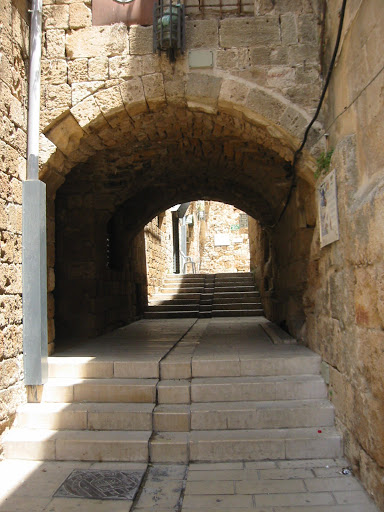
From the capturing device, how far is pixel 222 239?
20156 millimetres

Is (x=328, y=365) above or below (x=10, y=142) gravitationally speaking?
below

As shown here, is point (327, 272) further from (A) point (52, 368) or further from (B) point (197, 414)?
(A) point (52, 368)

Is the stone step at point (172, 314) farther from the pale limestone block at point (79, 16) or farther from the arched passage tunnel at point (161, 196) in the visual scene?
the pale limestone block at point (79, 16)

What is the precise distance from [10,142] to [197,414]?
2444 millimetres

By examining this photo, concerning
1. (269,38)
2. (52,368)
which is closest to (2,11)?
(269,38)

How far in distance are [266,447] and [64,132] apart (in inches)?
114

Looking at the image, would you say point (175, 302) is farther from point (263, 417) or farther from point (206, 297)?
point (263, 417)

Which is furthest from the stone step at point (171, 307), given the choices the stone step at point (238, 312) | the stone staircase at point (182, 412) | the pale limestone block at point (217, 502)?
the pale limestone block at point (217, 502)

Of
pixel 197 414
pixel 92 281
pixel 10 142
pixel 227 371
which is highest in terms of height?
pixel 10 142

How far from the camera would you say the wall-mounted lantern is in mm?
3424

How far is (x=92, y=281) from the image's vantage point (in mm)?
5750

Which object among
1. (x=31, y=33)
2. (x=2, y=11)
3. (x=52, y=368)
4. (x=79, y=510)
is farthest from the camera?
(x=52, y=368)

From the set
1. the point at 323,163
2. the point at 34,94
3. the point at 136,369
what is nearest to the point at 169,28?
the point at 34,94

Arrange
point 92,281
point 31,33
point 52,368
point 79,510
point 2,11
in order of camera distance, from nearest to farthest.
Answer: point 79,510 → point 2,11 → point 31,33 → point 52,368 → point 92,281
